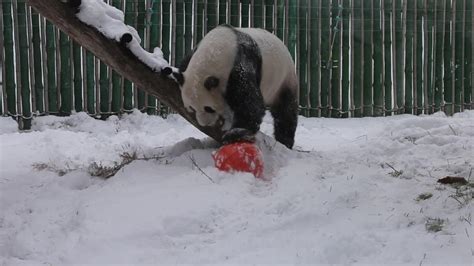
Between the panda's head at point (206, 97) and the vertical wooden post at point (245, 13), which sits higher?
the vertical wooden post at point (245, 13)

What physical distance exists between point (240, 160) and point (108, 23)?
5.50 feet

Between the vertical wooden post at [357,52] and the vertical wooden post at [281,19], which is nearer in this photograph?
the vertical wooden post at [281,19]

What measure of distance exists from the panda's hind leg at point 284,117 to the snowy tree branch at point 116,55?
3.65ft

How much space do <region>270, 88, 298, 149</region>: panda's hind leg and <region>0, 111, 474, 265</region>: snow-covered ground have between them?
3.27ft

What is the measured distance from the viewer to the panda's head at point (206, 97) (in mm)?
4617

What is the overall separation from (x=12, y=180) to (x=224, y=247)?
2.13 metres

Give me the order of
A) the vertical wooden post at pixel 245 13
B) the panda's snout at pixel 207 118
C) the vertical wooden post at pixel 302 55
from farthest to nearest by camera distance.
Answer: the vertical wooden post at pixel 302 55, the vertical wooden post at pixel 245 13, the panda's snout at pixel 207 118

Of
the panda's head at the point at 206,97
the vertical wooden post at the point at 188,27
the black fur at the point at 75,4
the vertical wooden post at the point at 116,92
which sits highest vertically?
the black fur at the point at 75,4

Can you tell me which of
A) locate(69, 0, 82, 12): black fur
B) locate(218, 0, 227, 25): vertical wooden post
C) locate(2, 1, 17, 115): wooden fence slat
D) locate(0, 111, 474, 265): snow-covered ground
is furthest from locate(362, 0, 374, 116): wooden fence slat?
locate(69, 0, 82, 12): black fur

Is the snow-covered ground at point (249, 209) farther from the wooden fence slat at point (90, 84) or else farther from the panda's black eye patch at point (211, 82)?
the wooden fence slat at point (90, 84)

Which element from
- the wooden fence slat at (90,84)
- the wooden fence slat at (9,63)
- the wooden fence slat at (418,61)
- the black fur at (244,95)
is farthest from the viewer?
the wooden fence slat at (418,61)

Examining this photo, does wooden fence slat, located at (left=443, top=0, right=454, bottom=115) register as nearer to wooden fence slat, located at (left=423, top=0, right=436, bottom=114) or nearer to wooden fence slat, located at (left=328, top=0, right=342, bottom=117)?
wooden fence slat, located at (left=423, top=0, right=436, bottom=114)

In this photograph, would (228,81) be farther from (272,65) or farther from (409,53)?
(409,53)

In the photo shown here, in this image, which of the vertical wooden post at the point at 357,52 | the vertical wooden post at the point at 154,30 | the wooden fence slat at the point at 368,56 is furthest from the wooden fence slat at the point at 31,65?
the wooden fence slat at the point at 368,56
